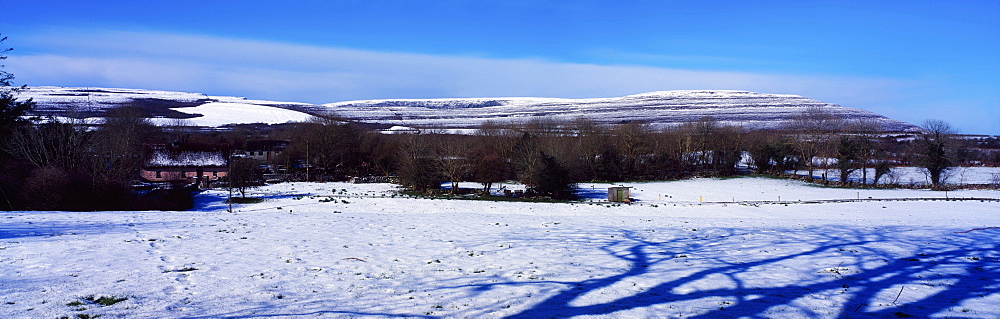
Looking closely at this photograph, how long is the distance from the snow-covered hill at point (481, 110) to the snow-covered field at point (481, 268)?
102 m

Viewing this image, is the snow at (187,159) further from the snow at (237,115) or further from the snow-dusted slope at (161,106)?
the snow-dusted slope at (161,106)

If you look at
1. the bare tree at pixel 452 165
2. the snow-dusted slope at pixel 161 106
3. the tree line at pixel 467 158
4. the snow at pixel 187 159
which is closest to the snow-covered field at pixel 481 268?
the tree line at pixel 467 158

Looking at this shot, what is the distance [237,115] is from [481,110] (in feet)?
261

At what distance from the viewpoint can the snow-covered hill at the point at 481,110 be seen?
5202 inches

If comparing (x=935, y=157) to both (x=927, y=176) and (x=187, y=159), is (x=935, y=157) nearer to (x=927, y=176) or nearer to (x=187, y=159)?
(x=927, y=176)

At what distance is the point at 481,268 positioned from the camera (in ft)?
41.8

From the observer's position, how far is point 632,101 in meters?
195

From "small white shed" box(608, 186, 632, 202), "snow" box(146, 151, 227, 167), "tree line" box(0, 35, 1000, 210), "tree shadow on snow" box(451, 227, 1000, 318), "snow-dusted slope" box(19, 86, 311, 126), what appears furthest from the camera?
"snow-dusted slope" box(19, 86, 311, 126)

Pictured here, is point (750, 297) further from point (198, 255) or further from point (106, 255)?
point (106, 255)

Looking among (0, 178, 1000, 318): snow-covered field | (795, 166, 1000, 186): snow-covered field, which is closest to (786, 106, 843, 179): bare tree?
(795, 166, 1000, 186): snow-covered field

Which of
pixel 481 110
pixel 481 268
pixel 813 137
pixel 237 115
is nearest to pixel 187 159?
pixel 481 268

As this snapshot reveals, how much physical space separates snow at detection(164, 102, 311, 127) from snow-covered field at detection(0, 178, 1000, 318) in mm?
114376

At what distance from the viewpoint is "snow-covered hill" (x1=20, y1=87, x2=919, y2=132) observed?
132 m

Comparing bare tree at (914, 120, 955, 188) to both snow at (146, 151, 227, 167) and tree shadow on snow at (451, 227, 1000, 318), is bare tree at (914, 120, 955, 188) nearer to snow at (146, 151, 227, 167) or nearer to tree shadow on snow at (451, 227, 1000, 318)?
tree shadow on snow at (451, 227, 1000, 318)
